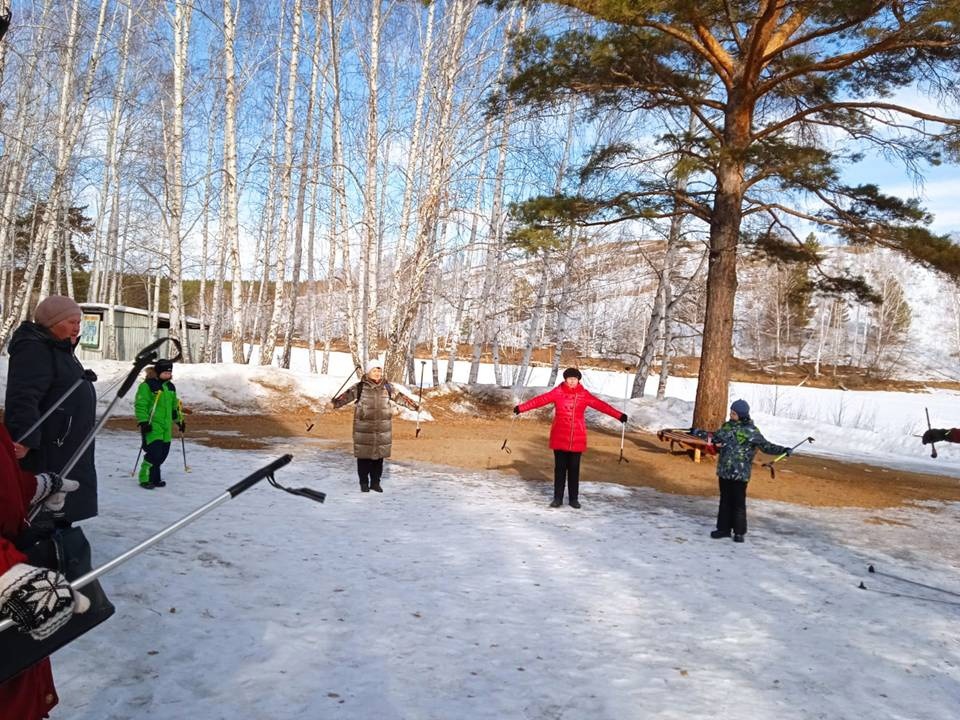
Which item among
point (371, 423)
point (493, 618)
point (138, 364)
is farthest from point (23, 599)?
point (371, 423)

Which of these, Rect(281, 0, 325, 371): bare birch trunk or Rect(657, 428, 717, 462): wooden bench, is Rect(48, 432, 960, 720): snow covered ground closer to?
Rect(657, 428, 717, 462): wooden bench

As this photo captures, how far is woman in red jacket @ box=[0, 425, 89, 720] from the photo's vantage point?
5.73 feet

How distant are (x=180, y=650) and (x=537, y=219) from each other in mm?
10131

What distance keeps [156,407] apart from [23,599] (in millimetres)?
6447

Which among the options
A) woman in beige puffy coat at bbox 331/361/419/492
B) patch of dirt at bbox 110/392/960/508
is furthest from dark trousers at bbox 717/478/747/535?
woman in beige puffy coat at bbox 331/361/419/492

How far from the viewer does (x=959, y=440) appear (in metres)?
5.86

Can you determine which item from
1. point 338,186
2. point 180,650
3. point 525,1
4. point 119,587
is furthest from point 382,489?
point 338,186

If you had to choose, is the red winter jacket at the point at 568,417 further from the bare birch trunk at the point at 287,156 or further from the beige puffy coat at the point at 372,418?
the bare birch trunk at the point at 287,156

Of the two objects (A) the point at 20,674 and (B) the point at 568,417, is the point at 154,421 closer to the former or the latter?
(B) the point at 568,417

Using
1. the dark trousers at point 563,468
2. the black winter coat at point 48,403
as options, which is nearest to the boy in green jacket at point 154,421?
the black winter coat at point 48,403

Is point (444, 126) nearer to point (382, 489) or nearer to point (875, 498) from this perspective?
point (382, 489)

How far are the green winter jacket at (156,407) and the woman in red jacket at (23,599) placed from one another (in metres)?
5.87

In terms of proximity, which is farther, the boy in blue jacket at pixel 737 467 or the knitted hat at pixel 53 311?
the boy in blue jacket at pixel 737 467

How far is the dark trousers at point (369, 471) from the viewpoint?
8.35 metres
